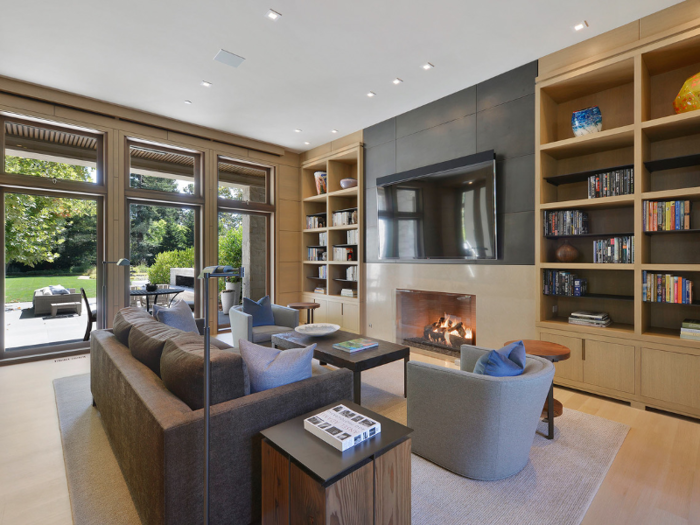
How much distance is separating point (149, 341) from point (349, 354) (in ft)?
4.69

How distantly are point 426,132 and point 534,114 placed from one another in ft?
4.25

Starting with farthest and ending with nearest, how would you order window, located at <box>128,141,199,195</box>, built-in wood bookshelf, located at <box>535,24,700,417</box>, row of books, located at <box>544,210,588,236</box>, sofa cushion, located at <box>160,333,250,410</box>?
window, located at <box>128,141,199,195</box> < row of books, located at <box>544,210,588,236</box> < built-in wood bookshelf, located at <box>535,24,700,417</box> < sofa cushion, located at <box>160,333,250,410</box>

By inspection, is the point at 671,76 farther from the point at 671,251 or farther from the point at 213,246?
the point at 213,246

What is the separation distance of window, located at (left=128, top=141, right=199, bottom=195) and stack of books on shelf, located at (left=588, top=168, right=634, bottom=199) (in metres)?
4.96

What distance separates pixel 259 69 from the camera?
12.0 ft

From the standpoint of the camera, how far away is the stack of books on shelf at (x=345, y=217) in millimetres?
5582

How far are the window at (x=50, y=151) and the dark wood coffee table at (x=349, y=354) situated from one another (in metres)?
3.38

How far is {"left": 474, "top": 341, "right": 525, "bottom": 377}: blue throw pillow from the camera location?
1.96m

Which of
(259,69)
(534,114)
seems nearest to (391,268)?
(534,114)

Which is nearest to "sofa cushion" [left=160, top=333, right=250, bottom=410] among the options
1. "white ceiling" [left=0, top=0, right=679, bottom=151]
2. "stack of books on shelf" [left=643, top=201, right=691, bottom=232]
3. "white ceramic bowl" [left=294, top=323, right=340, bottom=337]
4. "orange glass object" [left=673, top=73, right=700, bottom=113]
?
"white ceramic bowl" [left=294, top=323, right=340, bottom=337]

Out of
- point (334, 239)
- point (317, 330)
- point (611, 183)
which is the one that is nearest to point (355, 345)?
point (317, 330)

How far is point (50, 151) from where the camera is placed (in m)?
4.30

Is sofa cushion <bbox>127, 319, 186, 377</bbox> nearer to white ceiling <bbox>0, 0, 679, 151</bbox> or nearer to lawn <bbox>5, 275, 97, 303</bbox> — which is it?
white ceiling <bbox>0, 0, 679, 151</bbox>

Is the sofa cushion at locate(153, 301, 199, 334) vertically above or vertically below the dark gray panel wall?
below
